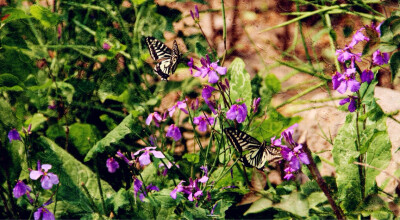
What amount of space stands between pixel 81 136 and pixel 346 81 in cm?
104

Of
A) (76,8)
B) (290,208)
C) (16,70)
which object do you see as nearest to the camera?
(290,208)

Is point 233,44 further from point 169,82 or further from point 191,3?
point 169,82

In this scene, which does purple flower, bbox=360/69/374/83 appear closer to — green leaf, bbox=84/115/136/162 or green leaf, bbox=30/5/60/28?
green leaf, bbox=84/115/136/162

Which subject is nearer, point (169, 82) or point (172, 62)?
point (172, 62)

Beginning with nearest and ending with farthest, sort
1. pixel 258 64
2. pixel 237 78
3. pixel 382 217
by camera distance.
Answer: pixel 382 217 < pixel 237 78 < pixel 258 64

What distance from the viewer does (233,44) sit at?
1880 mm

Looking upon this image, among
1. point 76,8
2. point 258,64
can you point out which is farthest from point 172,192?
point 76,8

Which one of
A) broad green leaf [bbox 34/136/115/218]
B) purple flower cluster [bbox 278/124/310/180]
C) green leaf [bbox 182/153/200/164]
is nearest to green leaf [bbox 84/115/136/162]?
broad green leaf [bbox 34/136/115/218]

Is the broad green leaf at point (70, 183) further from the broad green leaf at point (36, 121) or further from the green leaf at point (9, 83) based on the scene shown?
the green leaf at point (9, 83)

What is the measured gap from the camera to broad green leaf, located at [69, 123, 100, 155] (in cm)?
160

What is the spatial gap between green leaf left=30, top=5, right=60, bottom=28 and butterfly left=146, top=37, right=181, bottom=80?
38 centimetres

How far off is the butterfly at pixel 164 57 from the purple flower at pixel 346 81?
1.58 feet

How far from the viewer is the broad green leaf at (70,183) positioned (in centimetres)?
131

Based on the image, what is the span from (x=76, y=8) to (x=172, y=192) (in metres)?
1.12
